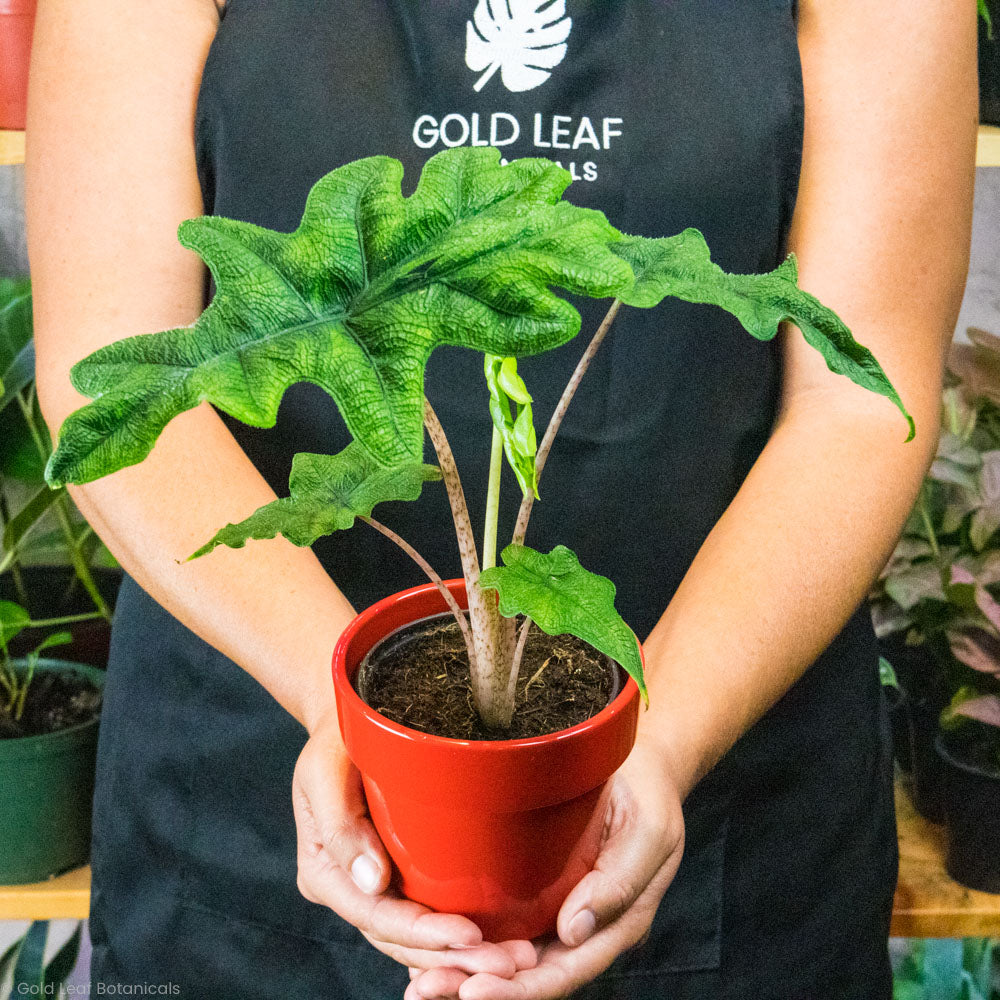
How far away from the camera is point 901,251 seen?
732 millimetres

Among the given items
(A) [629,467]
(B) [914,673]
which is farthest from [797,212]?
(B) [914,673]

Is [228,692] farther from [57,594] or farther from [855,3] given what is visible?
[855,3]

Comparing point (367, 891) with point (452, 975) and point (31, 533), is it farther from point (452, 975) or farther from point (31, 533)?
point (31, 533)

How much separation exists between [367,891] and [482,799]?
12 centimetres

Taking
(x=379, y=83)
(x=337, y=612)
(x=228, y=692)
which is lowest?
(x=228, y=692)

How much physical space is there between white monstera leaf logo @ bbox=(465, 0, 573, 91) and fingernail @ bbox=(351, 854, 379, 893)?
59 centimetres

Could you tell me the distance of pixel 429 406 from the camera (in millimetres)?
385

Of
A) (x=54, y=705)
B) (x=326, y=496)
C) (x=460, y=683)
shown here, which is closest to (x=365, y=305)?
(x=326, y=496)

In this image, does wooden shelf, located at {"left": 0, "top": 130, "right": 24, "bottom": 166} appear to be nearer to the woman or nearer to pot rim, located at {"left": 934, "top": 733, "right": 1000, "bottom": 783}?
the woman

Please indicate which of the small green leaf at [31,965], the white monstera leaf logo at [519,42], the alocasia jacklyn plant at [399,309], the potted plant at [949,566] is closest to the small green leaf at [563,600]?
the alocasia jacklyn plant at [399,309]

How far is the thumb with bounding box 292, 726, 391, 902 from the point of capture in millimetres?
503

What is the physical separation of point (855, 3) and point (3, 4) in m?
0.87

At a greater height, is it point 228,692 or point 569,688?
point 569,688

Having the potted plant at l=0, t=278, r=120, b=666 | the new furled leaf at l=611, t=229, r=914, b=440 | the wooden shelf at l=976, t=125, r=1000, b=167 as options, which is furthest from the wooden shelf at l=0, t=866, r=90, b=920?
the wooden shelf at l=976, t=125, r=1000, b=167
